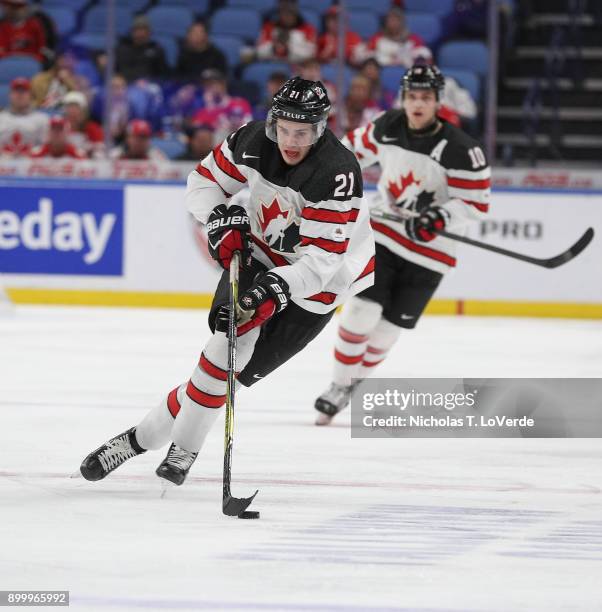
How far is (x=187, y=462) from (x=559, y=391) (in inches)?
93.2

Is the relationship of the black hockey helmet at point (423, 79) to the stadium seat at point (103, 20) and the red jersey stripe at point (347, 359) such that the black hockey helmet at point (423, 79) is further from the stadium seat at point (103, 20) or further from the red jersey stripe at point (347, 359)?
the stadium seat at point (103, 20)

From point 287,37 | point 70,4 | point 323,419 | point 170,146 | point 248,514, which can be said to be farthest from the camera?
point 70,4

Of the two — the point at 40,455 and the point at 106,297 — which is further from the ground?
the point at 40,455

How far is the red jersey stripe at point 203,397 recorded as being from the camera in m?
3.44

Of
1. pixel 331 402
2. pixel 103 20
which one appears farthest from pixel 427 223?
pixel 103 20

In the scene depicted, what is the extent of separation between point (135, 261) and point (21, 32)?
8.11 ft

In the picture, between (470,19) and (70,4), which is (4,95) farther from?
(470,19)

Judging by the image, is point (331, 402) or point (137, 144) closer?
point (331, 402)

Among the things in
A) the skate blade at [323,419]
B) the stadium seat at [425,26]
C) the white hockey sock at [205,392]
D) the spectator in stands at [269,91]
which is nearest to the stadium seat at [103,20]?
the spectator in stands at [269,91]

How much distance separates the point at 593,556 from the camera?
117 inches

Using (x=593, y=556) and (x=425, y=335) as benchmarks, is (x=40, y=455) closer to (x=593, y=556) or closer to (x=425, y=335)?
(x=593, y=556)

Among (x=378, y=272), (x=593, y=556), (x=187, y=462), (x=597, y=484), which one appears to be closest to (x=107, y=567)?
(x=187, y=462)

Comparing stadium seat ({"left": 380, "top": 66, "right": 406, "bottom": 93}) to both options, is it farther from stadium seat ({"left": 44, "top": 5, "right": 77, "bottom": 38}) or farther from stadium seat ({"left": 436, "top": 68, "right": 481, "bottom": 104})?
stadium seat ({"left": 44, "top": 5, "right": 77, "bottom": 38})

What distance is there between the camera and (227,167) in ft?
11.9
